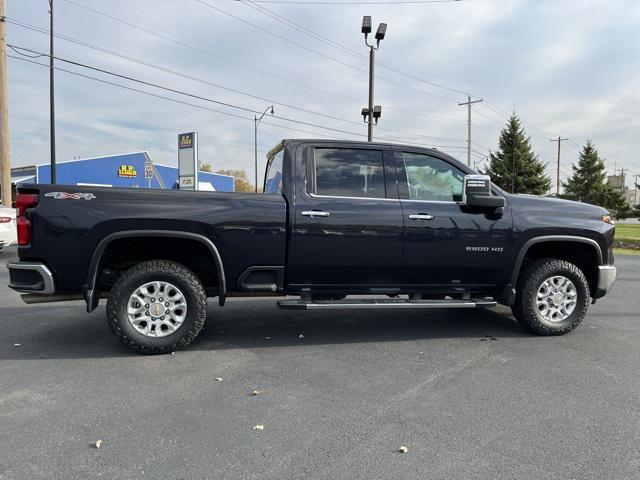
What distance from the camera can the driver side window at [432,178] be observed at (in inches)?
190

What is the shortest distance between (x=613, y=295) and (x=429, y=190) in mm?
4617

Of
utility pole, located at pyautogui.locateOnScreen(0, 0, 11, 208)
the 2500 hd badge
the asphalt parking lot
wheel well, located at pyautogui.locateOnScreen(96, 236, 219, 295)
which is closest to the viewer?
the asphalt parking lot

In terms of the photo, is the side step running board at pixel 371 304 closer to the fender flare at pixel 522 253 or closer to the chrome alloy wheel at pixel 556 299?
the fender flare at pixel 522 253

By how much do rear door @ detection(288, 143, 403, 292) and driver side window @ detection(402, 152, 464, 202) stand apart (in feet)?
0.69

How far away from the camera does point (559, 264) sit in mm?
5008

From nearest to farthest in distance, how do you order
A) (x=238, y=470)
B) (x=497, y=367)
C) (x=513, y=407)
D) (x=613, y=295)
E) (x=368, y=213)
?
(x=238, y=470) < (x=513, y=407) < (x=497, y=367) < (x=368, y=213) < (x=613, y=295)

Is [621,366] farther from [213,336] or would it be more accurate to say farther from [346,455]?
[213,336]

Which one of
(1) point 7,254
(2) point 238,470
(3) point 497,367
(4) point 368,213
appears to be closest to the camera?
(2) point 238,470

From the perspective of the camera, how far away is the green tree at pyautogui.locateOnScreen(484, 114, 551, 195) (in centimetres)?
4147

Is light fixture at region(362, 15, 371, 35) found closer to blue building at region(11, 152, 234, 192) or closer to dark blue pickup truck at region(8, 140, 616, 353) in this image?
dark blue pickup truck at region(8, 140, 616, 353)

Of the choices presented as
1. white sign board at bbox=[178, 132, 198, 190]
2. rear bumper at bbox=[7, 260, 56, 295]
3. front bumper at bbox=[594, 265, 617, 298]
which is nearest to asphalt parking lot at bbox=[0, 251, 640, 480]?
front bumper at bbox=[594, 265, 617, 298]

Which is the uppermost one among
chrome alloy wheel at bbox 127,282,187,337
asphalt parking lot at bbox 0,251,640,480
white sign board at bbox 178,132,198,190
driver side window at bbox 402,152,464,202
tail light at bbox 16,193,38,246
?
white sign board at bbox 178,132,198,190

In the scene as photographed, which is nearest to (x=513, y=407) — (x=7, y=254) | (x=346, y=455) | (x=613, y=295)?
(x=346, y=455)

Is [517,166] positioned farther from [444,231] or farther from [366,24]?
[444,231]
